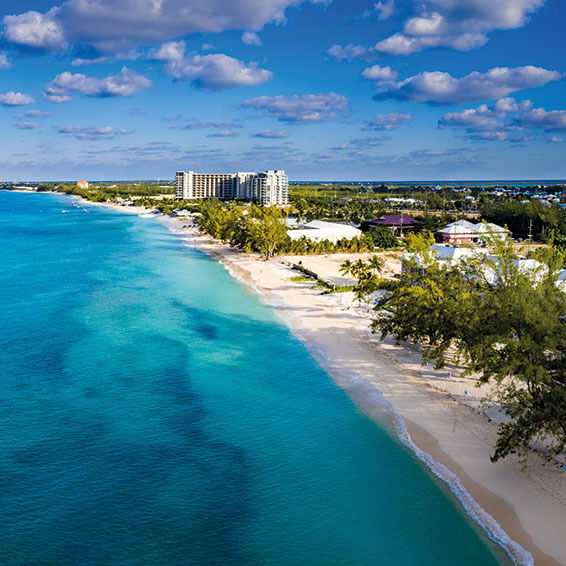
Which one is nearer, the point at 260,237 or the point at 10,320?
the point at 10,320

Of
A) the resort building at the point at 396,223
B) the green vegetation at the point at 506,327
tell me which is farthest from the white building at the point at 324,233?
the green vegetation at the point at 506,327

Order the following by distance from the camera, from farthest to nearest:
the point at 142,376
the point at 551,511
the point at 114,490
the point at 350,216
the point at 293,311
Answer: the point at 350,216 < the point at 293,311 < the point at 142,376 < the point at 114,490 < the point at 551,511

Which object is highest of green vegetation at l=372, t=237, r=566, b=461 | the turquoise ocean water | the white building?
the white building

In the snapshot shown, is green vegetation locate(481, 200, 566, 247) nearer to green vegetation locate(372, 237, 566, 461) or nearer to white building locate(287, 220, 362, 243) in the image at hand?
white building locate(287, 220, 362, 243)

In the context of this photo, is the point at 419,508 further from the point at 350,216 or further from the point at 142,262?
the point at 350,216

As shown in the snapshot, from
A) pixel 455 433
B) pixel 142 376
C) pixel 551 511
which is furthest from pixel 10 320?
pixel 551 511

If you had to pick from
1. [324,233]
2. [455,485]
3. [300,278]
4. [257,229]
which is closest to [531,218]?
[324,233]

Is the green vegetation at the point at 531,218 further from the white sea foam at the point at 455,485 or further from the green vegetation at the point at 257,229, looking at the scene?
the white sea foam at the point at 455,485

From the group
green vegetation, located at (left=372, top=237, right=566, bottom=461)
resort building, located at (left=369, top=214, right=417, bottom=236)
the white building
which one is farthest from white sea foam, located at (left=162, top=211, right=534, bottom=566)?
resort building, located at (left=369, top=214, right=417, bottom=236)
